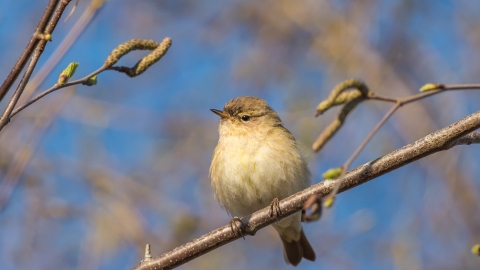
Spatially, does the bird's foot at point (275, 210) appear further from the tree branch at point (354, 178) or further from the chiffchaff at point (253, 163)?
the chiffchaff at point (253, 163)

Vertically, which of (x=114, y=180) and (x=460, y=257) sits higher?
(x=114, y=180)

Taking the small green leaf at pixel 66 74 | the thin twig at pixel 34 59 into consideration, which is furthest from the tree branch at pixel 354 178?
the thin twig at pixel 34 59

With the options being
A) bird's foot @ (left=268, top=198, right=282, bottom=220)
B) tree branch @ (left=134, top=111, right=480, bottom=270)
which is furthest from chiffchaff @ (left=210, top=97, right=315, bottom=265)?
bird's foot @ (left=268, top=198, right=282, bottom=220)

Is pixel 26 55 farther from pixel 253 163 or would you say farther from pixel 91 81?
pixel 253 163

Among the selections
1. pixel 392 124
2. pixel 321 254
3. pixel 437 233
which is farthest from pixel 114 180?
pixel 437 233

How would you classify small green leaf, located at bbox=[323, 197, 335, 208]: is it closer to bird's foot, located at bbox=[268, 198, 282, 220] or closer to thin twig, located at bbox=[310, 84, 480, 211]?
thin twig, located at bbox=[310, 84, 480, 211]

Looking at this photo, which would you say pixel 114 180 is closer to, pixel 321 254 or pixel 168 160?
pixel 168 160
